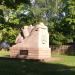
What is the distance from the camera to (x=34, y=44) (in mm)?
30266

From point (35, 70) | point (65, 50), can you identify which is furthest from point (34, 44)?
point (65, 50)

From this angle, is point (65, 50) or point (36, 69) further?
point (65, 50)

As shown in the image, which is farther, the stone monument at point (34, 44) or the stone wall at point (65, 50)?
the stone wall at point (65, 50)

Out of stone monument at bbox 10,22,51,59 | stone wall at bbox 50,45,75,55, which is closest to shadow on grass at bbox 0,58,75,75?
stone monument at bbox 10,22,51,59

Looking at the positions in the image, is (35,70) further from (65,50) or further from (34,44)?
(65,50)

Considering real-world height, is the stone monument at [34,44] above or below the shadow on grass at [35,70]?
above

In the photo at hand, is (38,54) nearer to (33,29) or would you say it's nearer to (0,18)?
(33,29)

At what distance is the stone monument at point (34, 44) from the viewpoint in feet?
99.0

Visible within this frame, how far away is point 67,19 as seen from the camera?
52.1m

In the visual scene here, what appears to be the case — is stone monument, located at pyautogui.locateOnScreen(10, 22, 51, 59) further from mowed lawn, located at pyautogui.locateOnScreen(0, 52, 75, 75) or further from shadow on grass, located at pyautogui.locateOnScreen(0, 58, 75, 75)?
shadow on grass, located at pyautogui.locateOnScreen(0, 58, 75, 75)

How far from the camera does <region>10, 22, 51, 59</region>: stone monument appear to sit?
30172 millimetres

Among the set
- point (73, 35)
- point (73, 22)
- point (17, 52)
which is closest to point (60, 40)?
point (73, 35)

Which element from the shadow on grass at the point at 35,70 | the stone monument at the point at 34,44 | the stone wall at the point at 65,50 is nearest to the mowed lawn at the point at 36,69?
the shadow on grass at the point at 35,70

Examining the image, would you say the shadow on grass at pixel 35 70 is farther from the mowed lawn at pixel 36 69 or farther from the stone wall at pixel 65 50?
the stone wall at pixel 65 50
